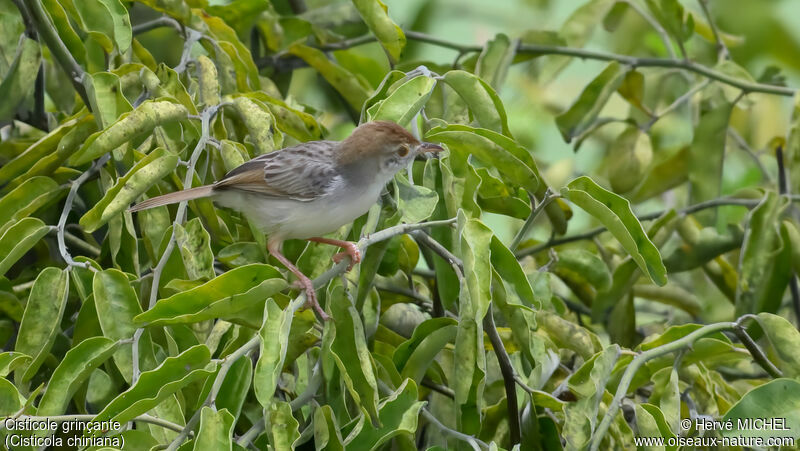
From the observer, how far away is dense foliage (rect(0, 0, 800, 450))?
1.66 metres

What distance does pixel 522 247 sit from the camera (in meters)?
2.87

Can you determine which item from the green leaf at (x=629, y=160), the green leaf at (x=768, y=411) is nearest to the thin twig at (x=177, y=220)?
the green leaf at (x=768, y=411)

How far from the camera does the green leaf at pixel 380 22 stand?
2.37 meters

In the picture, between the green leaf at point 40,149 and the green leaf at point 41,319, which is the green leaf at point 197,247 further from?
the green leaf at point 40,149

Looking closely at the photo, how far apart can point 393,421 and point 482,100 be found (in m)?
0.76

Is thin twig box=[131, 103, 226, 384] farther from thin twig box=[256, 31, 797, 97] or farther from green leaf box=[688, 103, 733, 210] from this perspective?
green leaf box=[688, 103, 733, 210]

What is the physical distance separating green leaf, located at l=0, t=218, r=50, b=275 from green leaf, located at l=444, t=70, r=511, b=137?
0.88m

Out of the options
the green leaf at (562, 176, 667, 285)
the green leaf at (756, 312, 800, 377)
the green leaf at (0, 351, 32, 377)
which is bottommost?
the green leaf at (0, 351, 32, 377)

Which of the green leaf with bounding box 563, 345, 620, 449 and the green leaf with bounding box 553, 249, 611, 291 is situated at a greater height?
the green leaf with bounding box 563, 345, 620, 449

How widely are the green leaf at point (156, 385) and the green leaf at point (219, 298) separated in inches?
2.8

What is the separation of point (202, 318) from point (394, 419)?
0.37m

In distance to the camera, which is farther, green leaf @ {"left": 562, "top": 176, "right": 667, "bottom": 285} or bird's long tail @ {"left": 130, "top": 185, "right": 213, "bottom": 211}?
bird's long tail @ {"left": 130, "top": 185, "right": 213, "bottom": 211}

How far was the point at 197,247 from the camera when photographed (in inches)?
75.9

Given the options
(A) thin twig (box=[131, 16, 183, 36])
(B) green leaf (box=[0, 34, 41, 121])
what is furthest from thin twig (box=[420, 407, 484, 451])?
(A) thin twig (box=[131, 16, 183, 36])
